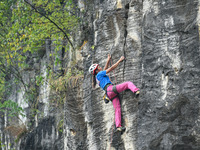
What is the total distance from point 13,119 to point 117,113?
44.8 ft

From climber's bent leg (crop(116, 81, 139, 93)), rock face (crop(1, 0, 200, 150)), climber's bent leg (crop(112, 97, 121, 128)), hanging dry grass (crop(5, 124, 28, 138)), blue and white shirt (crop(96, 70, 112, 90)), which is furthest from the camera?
hanging dry grass (crop(5, 124, 28, 138))

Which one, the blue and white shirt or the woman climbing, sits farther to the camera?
the blue and white shirt

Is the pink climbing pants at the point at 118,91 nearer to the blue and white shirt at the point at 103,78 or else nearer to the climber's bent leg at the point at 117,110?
the climber's bent leg at the point at 117,110

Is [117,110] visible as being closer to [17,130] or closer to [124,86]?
[124,86]

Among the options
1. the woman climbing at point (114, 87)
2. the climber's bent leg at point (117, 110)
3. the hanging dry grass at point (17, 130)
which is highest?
the hanging dry grass at point (17, 130)

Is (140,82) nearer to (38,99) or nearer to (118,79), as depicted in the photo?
(118,79)

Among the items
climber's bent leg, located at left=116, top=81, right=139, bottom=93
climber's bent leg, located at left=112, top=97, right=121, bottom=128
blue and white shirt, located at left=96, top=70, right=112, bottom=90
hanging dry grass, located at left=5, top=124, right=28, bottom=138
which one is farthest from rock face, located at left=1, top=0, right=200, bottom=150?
hanging dry grass, located at left=5, top=124, right=28, bottom=138

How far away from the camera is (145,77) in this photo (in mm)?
9922

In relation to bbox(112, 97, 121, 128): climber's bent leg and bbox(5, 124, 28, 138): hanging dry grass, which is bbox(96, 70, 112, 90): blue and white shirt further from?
bbox(5, 124, 28, 138): hanging dry grass

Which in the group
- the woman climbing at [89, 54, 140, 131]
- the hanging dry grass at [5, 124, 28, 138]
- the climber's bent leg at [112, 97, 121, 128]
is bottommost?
the climber's bent leg at [112, 97, 121, 128]

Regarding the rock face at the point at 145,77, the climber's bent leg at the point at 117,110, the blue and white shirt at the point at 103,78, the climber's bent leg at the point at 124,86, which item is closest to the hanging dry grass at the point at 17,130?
the rock face at the point at 145,77

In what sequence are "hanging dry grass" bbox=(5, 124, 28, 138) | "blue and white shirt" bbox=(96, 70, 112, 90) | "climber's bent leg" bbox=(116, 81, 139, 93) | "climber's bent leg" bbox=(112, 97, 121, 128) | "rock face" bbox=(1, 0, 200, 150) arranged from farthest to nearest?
"hanging dry grass" bbox=(5, 124, 28, 138) → "blue and white shirt" bbox=(96, 70, 112, 90) → "climber's bent leg" bbox=(112, 97, 121, 128) → "climber's bent leg" bbox=(116, 81, 139, 93) → "rock face" bbox=(1, 0, 200, 150)

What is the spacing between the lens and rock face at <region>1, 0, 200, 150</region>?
9.20 metres

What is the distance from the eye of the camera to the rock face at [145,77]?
920 cm
